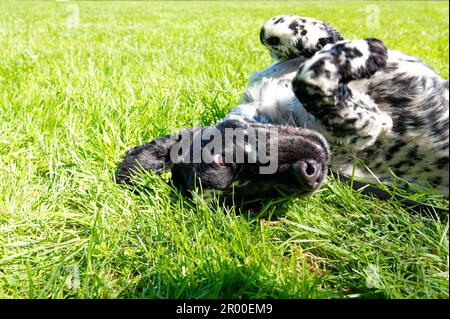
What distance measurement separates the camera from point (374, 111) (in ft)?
7.64

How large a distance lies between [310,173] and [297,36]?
122 centimetres

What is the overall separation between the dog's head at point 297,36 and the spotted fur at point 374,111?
0.43 meters

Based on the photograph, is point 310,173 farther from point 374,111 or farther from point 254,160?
point 374,111

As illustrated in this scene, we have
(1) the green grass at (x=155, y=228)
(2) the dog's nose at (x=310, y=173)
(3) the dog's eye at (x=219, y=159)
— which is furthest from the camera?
(3) the dog's eye at (x=219, y=159)

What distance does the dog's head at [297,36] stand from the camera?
2834 millimetres

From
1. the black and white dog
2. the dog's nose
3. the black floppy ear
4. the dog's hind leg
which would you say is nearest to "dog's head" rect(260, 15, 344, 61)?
the black and white dog

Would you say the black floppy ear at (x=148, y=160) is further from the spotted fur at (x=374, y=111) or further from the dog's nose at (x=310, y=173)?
the dog's nose at (x=310, y=173)

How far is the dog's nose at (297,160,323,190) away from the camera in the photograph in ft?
6.48

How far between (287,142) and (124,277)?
0.96 metres

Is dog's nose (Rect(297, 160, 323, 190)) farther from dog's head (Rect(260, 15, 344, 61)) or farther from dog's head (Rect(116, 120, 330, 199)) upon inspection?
dog's head (Rect(260, 15, 344, 61))

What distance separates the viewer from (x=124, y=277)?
1896 mm

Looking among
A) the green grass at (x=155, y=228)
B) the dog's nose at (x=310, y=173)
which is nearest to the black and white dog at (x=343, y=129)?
the dog's nose at (x=310, y=173)
